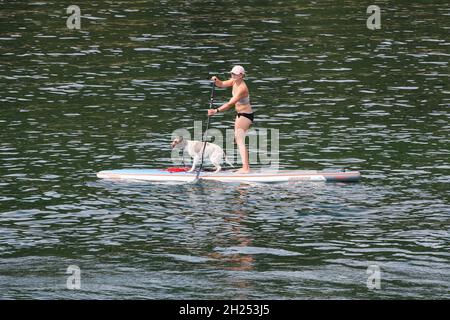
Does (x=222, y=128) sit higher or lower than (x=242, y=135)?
lower

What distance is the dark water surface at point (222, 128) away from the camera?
83.8ft

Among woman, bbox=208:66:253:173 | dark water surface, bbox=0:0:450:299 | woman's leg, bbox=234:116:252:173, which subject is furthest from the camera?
woman's leg, bbox=234:116:252:173

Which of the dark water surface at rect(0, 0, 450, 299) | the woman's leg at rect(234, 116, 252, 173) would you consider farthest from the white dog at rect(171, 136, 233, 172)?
the dark water surface at rect(0, 0, 450, 299)

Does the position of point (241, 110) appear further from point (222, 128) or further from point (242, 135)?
point (222, 128)

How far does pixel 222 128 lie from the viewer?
41562mm

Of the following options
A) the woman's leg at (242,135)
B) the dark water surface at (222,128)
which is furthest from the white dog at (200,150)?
the dark water surface at (222,128)

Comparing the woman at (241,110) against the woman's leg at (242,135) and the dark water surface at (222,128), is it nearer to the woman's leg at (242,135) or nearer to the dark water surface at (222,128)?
the woman's leg at (242,135)

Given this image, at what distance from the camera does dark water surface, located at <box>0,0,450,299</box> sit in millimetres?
25531

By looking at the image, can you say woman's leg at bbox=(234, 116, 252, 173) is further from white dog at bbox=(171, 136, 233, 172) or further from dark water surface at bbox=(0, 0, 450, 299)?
dark water surface at bbox=(0, 0, 450, 299)

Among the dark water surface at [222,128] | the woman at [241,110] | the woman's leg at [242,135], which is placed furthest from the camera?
the woman's leg at [242,135]

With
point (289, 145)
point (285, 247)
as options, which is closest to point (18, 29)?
point (289, 145)

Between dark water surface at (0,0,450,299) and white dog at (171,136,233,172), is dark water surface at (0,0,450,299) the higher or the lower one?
the lower one

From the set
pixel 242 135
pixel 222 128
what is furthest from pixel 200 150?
pixel 222 128
